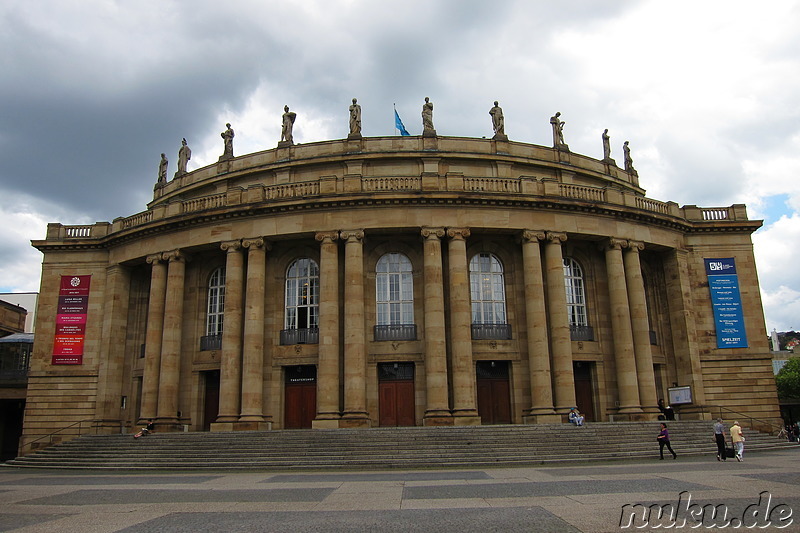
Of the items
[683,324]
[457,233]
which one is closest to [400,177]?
[457,233]

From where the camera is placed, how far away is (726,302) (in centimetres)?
3516

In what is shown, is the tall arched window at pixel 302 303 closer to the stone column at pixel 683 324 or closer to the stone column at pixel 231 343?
A: the stone column at pixel 231 343

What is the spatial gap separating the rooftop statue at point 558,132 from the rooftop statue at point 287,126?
16462 mm

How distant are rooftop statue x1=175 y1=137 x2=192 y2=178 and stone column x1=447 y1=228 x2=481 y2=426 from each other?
2119 centimetres

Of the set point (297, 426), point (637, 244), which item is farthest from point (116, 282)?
point (637, 244)

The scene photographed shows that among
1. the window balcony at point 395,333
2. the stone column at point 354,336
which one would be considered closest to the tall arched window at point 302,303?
the stone column at point 354,336

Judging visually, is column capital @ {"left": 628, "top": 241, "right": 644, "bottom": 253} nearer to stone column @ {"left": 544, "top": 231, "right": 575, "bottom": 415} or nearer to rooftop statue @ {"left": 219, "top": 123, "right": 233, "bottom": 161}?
stone column @ {"left": 544, "top": 231, "right": 575, "bottom": 415}

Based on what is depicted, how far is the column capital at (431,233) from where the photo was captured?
30453mm

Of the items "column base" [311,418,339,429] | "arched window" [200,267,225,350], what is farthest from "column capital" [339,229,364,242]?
"column base" [311,418,339,429]

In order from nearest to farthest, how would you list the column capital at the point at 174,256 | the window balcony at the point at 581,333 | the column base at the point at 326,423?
the column base at the point at 326,423 → the window balcony at the point at 581,333 → the column capital at the point at 174,256

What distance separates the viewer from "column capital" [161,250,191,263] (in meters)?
33.3

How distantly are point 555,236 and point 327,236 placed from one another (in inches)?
458

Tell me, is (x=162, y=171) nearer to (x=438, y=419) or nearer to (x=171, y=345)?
(x=171, y=345)

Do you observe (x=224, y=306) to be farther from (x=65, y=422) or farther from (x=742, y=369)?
(x=742, y=369)
